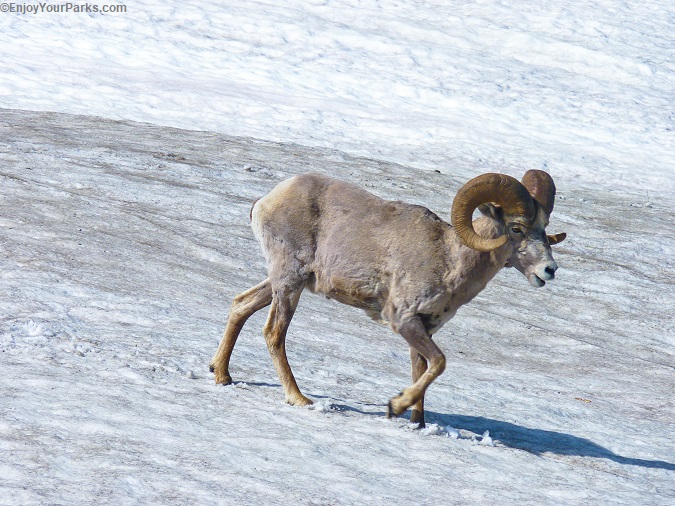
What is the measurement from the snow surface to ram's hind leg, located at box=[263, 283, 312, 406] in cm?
26

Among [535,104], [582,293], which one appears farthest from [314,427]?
[535,104]

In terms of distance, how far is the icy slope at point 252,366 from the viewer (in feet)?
24.2

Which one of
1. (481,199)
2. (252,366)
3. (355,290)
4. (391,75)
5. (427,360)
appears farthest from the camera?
(391,75)

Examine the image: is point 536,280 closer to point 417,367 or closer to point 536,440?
point 417,367

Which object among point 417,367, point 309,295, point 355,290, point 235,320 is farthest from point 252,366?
point 309,295

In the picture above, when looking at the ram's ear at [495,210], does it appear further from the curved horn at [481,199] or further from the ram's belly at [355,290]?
the ram's belly at [355,290]

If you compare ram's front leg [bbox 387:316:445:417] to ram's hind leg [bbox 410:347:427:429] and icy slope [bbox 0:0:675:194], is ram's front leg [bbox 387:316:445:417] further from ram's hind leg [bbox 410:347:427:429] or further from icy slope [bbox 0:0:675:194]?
icy slope [bbox 0:0:675:194]

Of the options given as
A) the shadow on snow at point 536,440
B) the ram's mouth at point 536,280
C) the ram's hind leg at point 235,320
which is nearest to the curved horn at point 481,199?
the ram's mouth at point 536,280

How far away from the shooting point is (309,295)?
48.2ft

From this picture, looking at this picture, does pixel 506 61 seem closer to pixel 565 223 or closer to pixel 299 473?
pixel 565 223

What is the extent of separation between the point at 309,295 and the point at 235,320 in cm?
468

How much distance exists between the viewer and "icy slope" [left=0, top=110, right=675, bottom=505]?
737 cm

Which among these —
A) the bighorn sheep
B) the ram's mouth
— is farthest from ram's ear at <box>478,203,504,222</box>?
the ram's mouth

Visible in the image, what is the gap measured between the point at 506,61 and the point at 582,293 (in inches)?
687
